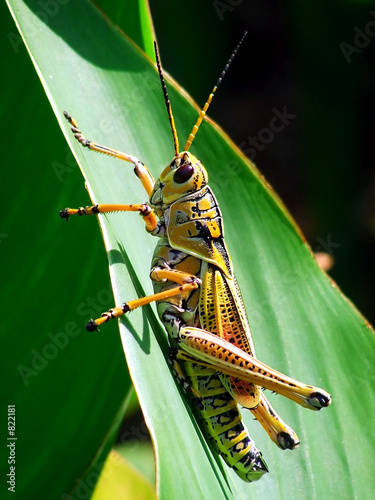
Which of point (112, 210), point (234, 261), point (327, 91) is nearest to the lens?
point (112, 210)

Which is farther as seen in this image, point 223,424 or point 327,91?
point 327,91

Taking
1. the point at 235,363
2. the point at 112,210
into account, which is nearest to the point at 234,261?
the point at 235,363

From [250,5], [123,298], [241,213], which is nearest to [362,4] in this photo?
[250,5]

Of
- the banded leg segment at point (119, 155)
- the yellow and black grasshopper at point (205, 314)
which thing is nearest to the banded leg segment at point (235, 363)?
the yellow and black grasshopper at point (205, 314)

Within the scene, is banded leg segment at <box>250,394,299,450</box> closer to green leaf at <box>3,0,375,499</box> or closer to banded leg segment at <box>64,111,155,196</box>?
green leaf at <box>3,0,375,499</box>

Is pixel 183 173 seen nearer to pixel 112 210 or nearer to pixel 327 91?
pixel 112 210

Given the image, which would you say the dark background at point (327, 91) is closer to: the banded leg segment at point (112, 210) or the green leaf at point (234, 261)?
the green leaf at point (234, 261)

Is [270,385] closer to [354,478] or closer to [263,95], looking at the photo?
[354,478]
